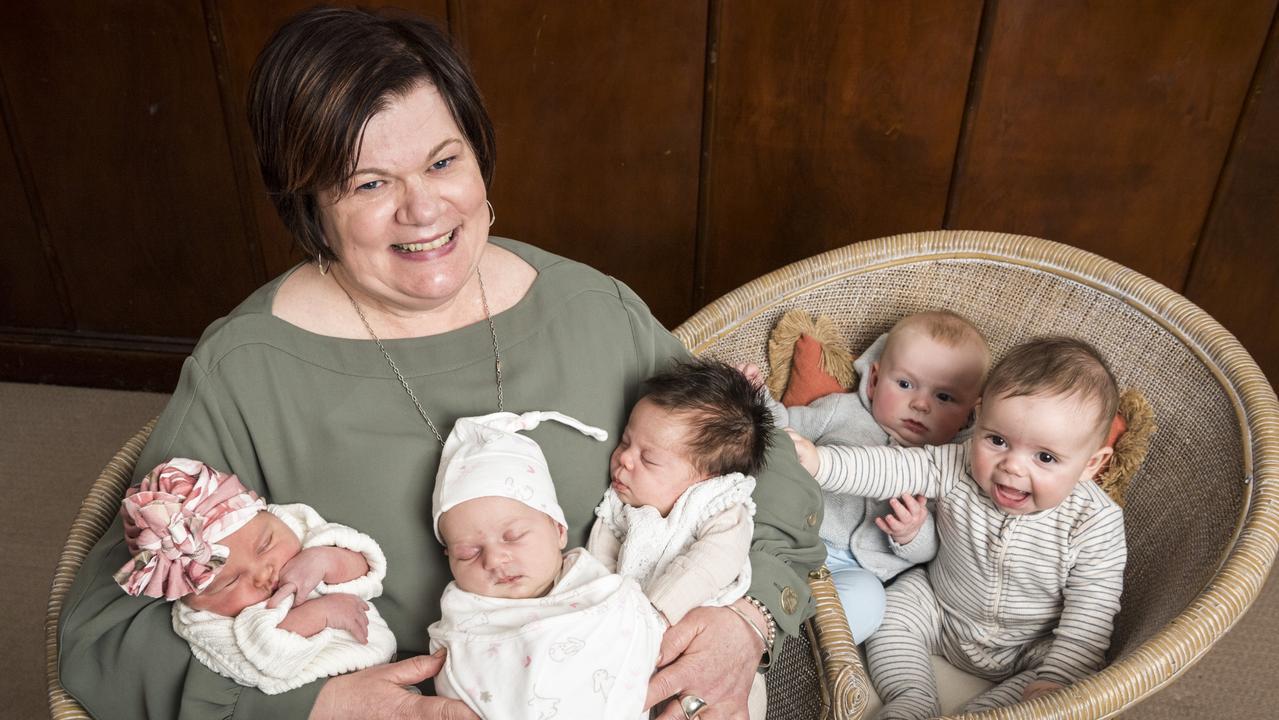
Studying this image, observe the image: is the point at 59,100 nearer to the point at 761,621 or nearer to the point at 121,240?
the point at 121,240

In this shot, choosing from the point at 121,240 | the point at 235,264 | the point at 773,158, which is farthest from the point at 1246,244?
the point at 121,240

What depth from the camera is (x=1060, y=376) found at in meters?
1.56

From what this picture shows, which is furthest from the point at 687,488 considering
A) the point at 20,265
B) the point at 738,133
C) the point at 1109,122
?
the point at 20,265

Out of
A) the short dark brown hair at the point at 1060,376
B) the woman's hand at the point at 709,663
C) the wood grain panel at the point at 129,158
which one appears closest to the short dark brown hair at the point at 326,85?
the woman's hand at the point at 709,663

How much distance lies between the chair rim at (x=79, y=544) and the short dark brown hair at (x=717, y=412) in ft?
2.37

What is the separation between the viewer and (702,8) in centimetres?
221

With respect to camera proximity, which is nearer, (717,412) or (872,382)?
(717,412)

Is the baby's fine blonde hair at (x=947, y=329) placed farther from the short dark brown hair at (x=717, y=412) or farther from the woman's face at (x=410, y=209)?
the woman's face at (x=410, y=209)

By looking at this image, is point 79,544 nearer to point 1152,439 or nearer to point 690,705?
point 690,705

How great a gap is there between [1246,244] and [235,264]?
256 cm

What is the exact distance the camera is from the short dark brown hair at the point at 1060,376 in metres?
1.55

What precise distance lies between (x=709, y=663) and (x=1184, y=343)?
1036 mm

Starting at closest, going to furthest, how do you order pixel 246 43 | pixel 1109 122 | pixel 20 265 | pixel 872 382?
pixel 872 382, pixel 1109 122, pixel 246 43, pixel 20 265

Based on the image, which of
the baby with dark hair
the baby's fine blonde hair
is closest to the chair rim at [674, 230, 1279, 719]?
the baby's fine blonde hair
